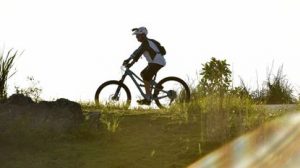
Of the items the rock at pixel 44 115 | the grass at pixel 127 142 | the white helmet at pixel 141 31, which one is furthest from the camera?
the white helmet at pixel 141 31

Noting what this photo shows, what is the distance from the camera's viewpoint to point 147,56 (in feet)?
46.6

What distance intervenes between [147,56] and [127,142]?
6.27 metres

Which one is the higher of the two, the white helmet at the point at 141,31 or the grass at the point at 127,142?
the white helmet at the point at 141,31

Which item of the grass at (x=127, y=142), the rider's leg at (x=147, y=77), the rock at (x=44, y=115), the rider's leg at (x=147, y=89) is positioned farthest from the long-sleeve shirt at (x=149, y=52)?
the rock at (x=44, y=115)

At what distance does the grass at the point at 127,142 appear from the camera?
7262mm

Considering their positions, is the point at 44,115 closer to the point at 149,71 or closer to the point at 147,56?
the point at 147,56

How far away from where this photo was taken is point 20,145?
26.1ft

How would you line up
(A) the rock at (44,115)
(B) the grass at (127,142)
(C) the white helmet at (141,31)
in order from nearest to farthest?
(B) the grass at (127,142) < (A) the rock at (44,115) < (C) the white helmet at (141,31)

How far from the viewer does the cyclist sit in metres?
14.1

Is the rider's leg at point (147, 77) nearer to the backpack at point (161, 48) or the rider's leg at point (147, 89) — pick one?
the rider's leg at point (147, 89)

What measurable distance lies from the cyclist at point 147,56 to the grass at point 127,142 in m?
4.76

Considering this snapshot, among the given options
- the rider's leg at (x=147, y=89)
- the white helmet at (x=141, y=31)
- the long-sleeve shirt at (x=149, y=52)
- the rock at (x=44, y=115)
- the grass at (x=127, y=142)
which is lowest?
the grass at (x=127, y=142)

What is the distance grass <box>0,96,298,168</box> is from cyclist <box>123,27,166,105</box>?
4.76m

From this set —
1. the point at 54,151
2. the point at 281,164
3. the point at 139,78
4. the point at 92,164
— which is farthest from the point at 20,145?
the point at 139,78
